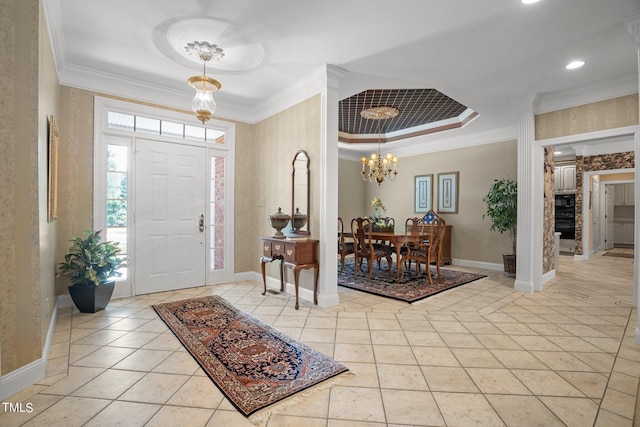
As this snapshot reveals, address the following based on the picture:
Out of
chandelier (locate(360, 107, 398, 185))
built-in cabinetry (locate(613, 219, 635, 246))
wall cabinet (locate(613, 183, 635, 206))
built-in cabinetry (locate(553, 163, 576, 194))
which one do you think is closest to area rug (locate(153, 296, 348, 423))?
chandelier (locate(360, 107, 398, 185))

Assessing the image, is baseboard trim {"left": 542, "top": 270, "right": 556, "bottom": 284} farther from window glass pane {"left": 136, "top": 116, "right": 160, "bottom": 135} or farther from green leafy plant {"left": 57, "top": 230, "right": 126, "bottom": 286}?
window glass pane {"left": 136, "top": 116, "right": 160, "bottom": 135}

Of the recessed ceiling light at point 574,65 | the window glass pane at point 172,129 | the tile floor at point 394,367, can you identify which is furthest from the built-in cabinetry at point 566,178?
the window glass pane at point 172,129

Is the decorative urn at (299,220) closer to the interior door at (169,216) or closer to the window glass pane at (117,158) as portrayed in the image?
the interior door at (169,216)

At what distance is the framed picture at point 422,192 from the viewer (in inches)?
282

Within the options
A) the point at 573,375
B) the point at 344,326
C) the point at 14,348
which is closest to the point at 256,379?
the point at 344,326

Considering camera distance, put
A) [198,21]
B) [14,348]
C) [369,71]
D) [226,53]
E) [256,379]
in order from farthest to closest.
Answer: [369,71]
[226,53]
[198,21]
[256,379]
[14,348]

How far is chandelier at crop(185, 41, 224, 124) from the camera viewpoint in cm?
301

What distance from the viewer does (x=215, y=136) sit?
4809 millimetres

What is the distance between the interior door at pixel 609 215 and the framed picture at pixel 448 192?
577cm

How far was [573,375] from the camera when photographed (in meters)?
2.18

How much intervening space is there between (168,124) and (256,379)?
12.1 feet

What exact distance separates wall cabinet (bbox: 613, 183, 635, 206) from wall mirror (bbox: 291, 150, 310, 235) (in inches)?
423

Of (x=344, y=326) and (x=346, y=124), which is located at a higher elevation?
(x=346, y=124)

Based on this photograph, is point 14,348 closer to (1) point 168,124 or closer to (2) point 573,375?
(1) point 168,124
